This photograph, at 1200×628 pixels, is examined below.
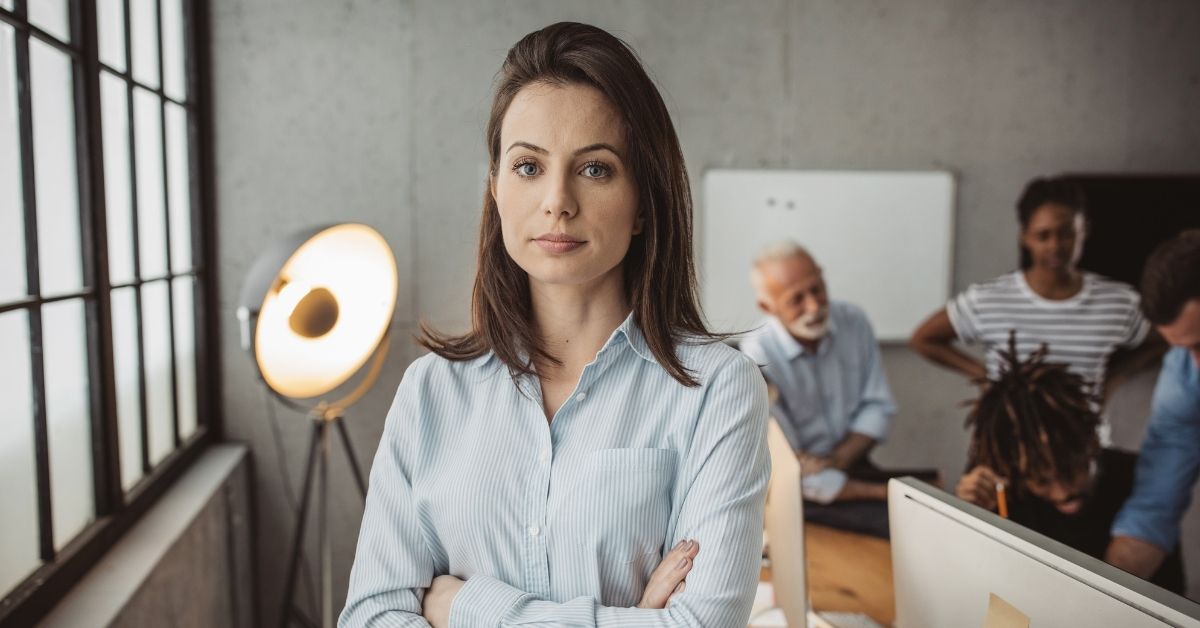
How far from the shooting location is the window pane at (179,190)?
2959mm

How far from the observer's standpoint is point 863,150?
3689 mm

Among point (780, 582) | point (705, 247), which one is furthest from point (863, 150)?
point (780, 582)

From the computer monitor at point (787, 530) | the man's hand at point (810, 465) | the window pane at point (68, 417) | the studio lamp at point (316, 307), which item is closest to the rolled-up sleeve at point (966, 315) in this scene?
the man's hand at point (810, 465)

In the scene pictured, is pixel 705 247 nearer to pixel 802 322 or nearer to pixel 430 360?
pixel 802 322

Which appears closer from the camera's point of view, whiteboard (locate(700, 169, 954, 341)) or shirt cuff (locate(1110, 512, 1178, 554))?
shirt cuff (locate(1110, 512, 1178, 554))

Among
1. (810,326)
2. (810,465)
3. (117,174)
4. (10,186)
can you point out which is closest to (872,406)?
(810,326)

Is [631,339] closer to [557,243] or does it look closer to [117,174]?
[557,243]

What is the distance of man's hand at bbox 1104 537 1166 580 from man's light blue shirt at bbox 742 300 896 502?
0.93 m

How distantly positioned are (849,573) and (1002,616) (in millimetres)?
1168

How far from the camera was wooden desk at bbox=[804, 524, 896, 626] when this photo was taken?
1.88m

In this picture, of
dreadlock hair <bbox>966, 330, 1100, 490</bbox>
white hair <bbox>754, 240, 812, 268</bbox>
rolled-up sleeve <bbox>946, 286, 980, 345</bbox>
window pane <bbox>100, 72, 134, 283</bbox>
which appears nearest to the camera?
dreadlock hair <bbox>966, 330, 1100, 490</bbox>

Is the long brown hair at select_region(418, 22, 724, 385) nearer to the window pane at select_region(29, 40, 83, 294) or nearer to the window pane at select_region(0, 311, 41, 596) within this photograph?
the window pane at select_region(0, 311, 41, 596)

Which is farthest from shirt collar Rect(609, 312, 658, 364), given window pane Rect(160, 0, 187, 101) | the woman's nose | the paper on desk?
window pane Rect(160, 0, 187, 101)

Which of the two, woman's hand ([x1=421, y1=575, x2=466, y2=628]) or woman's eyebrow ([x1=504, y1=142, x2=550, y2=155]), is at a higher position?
woman's eyebrow ([x1=504, y1=142, x2=550, y2=155])
